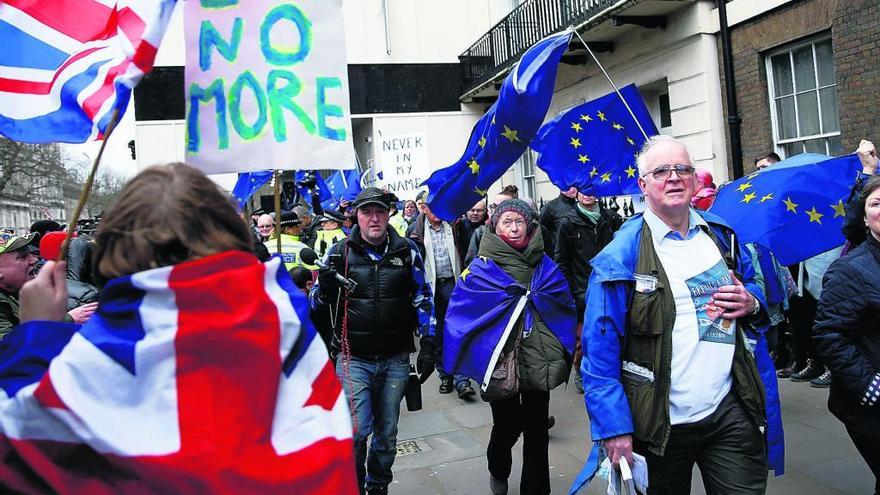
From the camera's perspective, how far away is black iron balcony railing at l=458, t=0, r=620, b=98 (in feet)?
44.8

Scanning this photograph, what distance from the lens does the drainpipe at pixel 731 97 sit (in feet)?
35.3

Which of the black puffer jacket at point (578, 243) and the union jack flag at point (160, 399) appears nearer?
the union jack flag at point (160, 399)

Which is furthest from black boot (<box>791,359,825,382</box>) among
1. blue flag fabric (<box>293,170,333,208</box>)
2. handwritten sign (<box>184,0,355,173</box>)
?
blue flag fabric (<box>293,170,333,208</box>)

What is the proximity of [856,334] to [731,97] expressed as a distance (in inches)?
335

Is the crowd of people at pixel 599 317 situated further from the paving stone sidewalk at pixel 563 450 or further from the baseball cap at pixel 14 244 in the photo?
the paving stone sidewalk at pixel 563 450

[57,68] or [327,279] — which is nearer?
[57,68]

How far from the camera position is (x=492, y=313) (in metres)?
4.21

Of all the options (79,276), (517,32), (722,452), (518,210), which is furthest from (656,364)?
(517,32)

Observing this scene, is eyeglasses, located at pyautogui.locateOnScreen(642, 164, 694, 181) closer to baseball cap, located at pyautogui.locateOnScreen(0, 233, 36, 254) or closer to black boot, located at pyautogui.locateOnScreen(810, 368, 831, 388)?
baseball cap, located at pyautogui.locateOnScreen(0, 233, 36, 254)

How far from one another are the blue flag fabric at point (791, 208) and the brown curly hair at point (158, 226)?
3.46m

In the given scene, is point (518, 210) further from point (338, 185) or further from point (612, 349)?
point (338, 185)

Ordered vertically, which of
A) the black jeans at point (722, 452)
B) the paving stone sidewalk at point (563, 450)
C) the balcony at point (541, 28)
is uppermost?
the balcony at point (541, 28)

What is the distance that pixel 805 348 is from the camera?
6648mm

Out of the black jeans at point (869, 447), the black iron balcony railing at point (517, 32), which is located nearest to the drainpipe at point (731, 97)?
the black iron balcony railing at point (517, 32)
